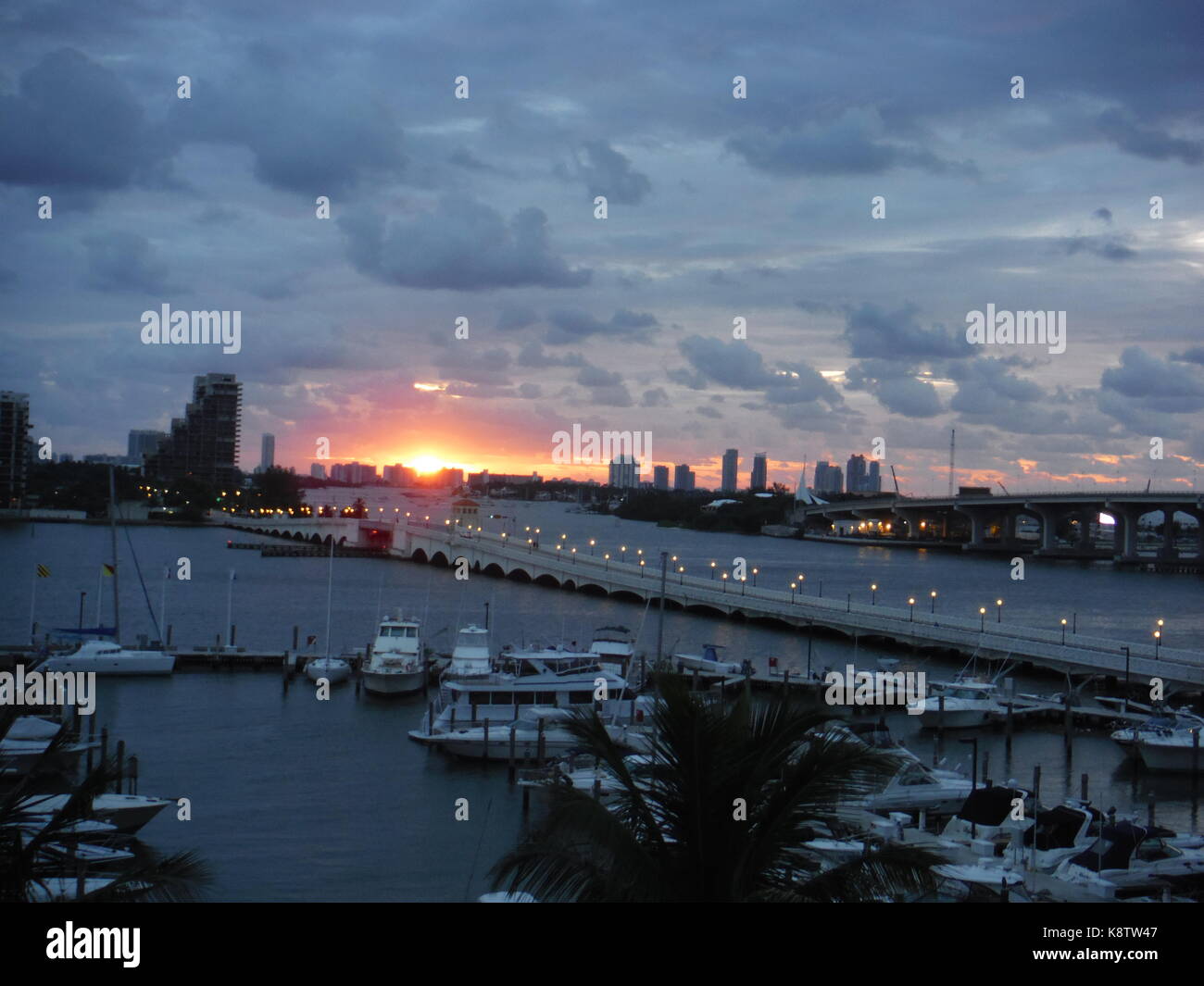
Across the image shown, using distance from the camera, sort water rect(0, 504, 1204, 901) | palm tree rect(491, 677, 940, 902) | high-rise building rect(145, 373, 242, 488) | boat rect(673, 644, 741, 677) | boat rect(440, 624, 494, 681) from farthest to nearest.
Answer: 1. high-rise building rect(145, 373, 242, 488)
2. boat rect(673, 644, 741, 677)
3. boat rect(440, 624, 494, 681)
4. water rect(0, 504, 1204, 901)
5. palm tree rect(491, 677, 940, 902)

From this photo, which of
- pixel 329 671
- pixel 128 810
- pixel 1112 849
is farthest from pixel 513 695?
pixel 1112 849

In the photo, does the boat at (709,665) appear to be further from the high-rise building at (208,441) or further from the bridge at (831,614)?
the high-rise building at (208,441)

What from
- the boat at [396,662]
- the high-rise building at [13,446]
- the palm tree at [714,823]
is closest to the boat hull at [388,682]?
the boat at [396,662]

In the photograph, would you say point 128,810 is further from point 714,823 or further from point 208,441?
point 208,441

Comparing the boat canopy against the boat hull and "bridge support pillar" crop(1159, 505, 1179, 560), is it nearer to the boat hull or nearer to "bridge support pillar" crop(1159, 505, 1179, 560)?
the boat hull
